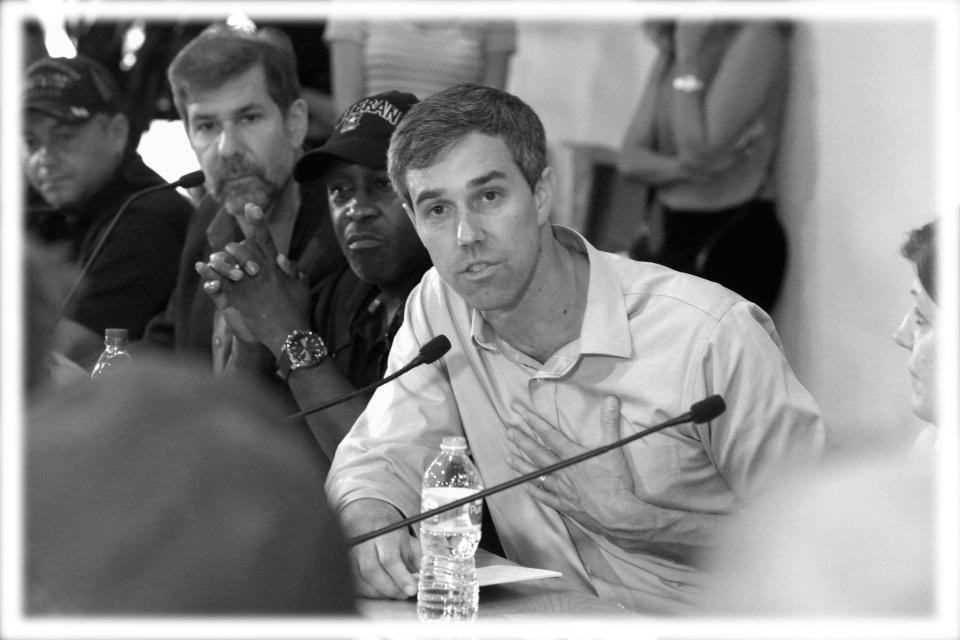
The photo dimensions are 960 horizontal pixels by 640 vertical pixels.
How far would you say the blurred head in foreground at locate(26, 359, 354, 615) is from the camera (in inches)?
19.8

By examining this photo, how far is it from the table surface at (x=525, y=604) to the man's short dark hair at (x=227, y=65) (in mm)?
1588

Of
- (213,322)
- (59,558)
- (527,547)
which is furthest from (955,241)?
(213,322)

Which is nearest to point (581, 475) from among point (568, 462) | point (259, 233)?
point (568, 462)

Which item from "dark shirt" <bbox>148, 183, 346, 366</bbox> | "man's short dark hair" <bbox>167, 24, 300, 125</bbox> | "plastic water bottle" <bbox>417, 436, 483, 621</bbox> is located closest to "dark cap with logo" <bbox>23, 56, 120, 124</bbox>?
"man's short dark hair" <bbox>167, 24, 300, 125</bbox>

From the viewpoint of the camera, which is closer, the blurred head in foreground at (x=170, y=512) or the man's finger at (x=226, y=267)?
the blurred head in foreground at (x=170, y=512)

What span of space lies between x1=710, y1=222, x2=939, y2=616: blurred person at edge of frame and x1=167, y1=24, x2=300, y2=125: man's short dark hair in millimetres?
2656

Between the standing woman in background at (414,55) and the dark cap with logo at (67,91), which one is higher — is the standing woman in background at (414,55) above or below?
above

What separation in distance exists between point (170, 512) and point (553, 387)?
164 centimetres

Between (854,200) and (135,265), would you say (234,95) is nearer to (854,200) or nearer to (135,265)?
(135,265)

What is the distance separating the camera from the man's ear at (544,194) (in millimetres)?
2209

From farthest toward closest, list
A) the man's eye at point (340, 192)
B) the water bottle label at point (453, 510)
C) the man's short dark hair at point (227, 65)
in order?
1. the man's short dark hair at point (227, 65)
2. the man's eye at point (340, 192)
3. the water bottle label at point (453, 510)

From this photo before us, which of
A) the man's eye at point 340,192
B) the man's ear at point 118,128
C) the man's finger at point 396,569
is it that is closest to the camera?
the man's finger at point 396,569

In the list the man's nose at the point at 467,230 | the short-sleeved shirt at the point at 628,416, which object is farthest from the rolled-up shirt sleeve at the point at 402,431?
the man's nose at the point at 467,230

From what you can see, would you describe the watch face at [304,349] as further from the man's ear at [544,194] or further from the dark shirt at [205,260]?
the man's ear at [544,194]
